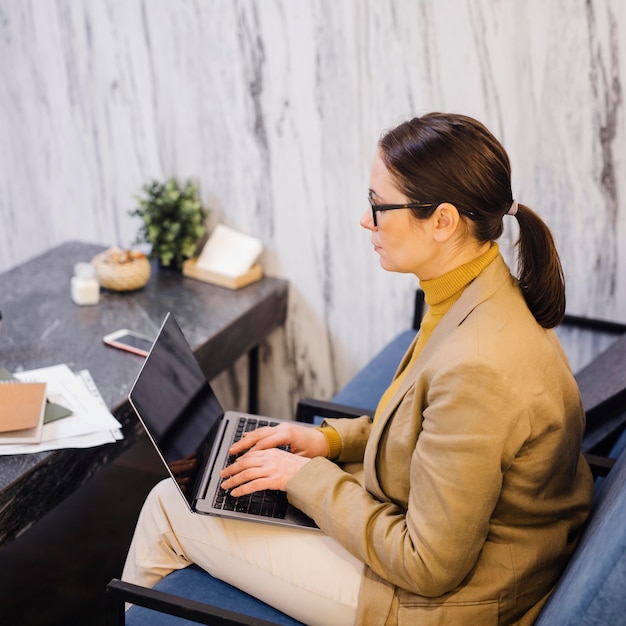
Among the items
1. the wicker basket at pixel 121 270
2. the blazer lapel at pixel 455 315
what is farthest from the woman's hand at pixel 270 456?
the wicker basket at pixel 121 270

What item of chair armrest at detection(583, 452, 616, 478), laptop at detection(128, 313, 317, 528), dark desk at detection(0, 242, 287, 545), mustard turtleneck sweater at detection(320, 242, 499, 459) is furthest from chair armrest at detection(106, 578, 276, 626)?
chair armrest at detection(583, 452, 616, 478)

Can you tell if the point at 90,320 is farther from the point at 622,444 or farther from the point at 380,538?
the point at 622,444

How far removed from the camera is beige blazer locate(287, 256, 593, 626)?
3.32 ft

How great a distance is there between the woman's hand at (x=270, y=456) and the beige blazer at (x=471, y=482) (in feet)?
0.12

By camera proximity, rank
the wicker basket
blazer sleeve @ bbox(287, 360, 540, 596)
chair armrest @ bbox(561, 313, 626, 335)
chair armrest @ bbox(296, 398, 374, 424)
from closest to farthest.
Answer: blazer sleeve @ bbox(287, 360, 540, 596), chair armrest @ bbox(296, 398, 374, 424), chair armrest @ bbox(561, 313, 626, 335), the wicker basket

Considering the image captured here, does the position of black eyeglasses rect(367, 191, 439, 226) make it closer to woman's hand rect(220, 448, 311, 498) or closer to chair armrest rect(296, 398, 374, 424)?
woman's hand rect(220, 448, 311, 498)

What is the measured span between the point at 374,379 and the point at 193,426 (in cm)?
71

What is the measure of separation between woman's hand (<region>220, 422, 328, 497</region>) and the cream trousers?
0.07 meters

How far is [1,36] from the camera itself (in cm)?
238

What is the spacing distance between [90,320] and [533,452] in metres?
1.28

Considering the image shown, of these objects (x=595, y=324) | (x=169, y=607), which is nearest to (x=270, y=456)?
(x=169, y=607)

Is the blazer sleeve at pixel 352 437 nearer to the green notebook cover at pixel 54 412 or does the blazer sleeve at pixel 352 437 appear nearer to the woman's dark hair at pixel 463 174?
the woman's dark hair at pixel 463 174

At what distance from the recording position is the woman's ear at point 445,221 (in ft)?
3.68

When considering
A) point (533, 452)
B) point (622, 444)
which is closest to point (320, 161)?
point (622, 444)
